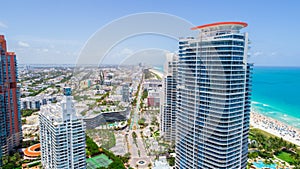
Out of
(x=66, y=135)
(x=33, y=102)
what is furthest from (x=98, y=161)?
(x=33, y=102)

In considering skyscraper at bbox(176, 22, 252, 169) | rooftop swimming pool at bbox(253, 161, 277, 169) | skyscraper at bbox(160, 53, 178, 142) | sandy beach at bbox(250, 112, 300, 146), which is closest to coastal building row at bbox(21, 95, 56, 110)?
skyscraper at bbox(160, 53, 178, 142)

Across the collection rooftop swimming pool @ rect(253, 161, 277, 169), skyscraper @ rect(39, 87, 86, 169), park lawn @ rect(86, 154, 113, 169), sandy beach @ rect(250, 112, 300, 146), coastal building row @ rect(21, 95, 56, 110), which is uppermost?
skyscraper @ rect(39, 87, 86, 169)

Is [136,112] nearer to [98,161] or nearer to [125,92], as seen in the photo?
[125,92]

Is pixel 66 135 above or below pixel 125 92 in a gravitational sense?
below

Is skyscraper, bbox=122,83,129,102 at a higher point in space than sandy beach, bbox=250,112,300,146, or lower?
higher

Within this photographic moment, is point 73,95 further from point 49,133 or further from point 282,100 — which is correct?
point 282,100

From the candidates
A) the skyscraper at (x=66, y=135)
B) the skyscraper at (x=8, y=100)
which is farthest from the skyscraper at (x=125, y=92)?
the skyscraper at (x=8, y=100)

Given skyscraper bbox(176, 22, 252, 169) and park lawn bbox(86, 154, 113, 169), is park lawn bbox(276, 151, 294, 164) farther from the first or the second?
park lawn bbox(86, 154, 113, 169)
